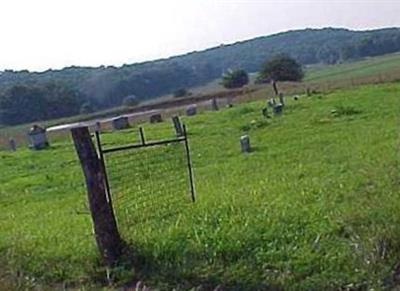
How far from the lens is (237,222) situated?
8211 mm

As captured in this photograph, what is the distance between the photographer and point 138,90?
70438 mm

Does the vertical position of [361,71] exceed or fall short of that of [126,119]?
it falls short

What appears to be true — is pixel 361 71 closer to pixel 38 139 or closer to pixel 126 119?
pixel 126 119

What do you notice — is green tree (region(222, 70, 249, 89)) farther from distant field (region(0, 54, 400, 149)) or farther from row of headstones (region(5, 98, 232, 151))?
row of headstones (region(5, 98, 232, 151))

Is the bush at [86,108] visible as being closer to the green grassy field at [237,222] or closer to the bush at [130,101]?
the bush at [130,101]

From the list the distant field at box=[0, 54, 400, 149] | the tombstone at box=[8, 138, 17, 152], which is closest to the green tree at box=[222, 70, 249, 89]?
the distant field at box=[0, 54, 400, 149]

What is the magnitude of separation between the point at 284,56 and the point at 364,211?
63.6 meters

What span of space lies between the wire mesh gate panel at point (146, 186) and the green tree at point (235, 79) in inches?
2176

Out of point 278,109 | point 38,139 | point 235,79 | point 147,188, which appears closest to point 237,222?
point 147,188

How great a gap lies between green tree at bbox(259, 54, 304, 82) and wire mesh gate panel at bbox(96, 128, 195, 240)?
54.4 metres

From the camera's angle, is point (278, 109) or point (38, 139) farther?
point (278, 109)

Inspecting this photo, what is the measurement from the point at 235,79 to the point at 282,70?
4.65 metres

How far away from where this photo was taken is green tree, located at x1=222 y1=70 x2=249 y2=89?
69125mm

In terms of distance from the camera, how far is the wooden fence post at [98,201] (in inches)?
293
